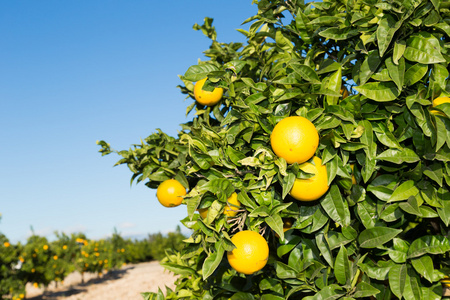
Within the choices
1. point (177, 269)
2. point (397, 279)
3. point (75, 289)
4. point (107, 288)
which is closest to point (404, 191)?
point (397, 279)

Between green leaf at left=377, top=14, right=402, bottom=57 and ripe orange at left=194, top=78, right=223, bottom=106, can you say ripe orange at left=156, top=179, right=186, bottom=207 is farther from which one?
green leaf at left=377, top=14, right=402, bottom=57

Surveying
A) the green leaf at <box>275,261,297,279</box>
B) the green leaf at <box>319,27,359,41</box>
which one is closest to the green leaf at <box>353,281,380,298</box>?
the green leaf at <box>275,261,297,279</box>

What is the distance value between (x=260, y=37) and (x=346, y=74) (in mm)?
784

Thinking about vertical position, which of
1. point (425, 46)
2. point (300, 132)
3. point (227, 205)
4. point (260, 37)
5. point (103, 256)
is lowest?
point (103, 256)

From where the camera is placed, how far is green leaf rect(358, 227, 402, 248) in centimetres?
156

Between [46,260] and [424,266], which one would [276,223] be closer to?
[424,266]

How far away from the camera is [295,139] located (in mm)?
1438

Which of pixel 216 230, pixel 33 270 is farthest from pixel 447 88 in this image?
pixel 33 270

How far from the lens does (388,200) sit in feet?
5.11

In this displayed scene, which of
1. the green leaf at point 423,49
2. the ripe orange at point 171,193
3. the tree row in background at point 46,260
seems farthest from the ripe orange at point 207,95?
the tree row in background at point 46,260

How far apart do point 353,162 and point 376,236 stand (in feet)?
1.23

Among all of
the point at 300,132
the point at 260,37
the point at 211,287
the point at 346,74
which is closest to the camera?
the point at 300,132

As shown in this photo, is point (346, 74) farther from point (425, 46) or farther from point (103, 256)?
point (103, 256)

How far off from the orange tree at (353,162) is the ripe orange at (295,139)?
4cm
